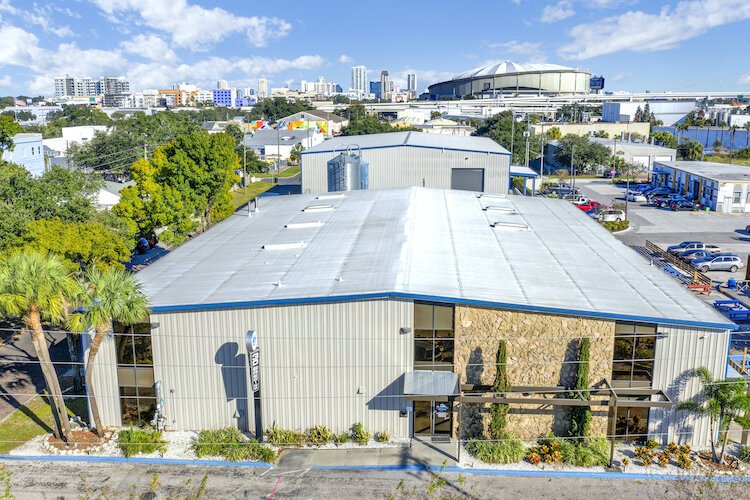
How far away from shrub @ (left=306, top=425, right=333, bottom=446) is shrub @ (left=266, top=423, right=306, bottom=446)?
0.81ft

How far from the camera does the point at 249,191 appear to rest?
79.8 metres

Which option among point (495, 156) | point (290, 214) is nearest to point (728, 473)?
point (290, 214)

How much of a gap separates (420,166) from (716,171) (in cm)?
3829

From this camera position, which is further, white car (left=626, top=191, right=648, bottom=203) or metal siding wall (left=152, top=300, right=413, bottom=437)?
white car (left=626, top=191, right=648, bottom=203)

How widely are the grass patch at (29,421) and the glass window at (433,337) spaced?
12896 mm

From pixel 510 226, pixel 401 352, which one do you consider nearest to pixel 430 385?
→ pixel 401 352

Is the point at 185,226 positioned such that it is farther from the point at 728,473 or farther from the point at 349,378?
the point at 728,473

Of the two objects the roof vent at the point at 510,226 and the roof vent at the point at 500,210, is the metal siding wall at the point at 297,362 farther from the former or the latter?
the roof vent at the point at 500,210

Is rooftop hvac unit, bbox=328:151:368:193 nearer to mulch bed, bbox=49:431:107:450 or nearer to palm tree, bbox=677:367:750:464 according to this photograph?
mulch bed, bbox=49:431:107:450

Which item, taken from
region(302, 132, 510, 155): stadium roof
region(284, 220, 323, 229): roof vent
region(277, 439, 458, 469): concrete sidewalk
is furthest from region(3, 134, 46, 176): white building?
region(277, 439, 458, 469): concrete sidewalk

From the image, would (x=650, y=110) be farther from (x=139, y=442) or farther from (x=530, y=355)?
(x=139, y=442)

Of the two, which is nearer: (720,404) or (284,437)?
(720,404)

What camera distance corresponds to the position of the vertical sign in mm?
20156

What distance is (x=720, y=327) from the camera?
20.3m
